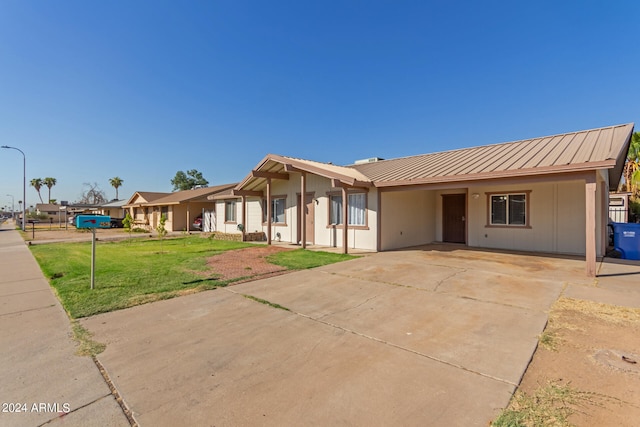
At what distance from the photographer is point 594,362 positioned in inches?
130

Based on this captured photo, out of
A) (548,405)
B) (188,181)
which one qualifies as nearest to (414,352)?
(548,405)

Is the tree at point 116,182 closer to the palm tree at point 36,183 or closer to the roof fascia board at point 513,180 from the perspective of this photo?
the palm tree at point 36,183

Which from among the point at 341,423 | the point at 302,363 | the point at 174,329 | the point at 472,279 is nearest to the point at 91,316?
the point at 174,329

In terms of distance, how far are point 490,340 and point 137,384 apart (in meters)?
4.20

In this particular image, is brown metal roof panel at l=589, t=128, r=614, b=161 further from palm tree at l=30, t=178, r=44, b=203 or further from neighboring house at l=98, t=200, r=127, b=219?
palm tree at l=30, t=178, r=44, b=203

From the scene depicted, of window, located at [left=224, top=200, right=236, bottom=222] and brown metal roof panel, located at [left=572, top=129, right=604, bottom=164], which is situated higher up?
brown metal roof panel, located at [left=572, top=129, right=604, bottom=164]

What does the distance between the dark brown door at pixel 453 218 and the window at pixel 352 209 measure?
4741mm

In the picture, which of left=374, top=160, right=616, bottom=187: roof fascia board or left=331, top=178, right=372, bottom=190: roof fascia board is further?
left=331, top=178, right=372, bottom=190: roof fascia board

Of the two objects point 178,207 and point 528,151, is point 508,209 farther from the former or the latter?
point 178,207

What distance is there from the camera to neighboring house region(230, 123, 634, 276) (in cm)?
827

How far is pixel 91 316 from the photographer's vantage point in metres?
4.95

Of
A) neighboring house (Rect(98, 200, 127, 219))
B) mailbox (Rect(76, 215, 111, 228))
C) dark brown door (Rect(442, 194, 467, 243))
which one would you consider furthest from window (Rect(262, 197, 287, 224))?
neighboring house (Rect(98, 200, 127, 219))

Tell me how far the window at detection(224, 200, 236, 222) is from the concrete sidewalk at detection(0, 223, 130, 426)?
49.1ft

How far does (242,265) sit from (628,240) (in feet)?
40.9
